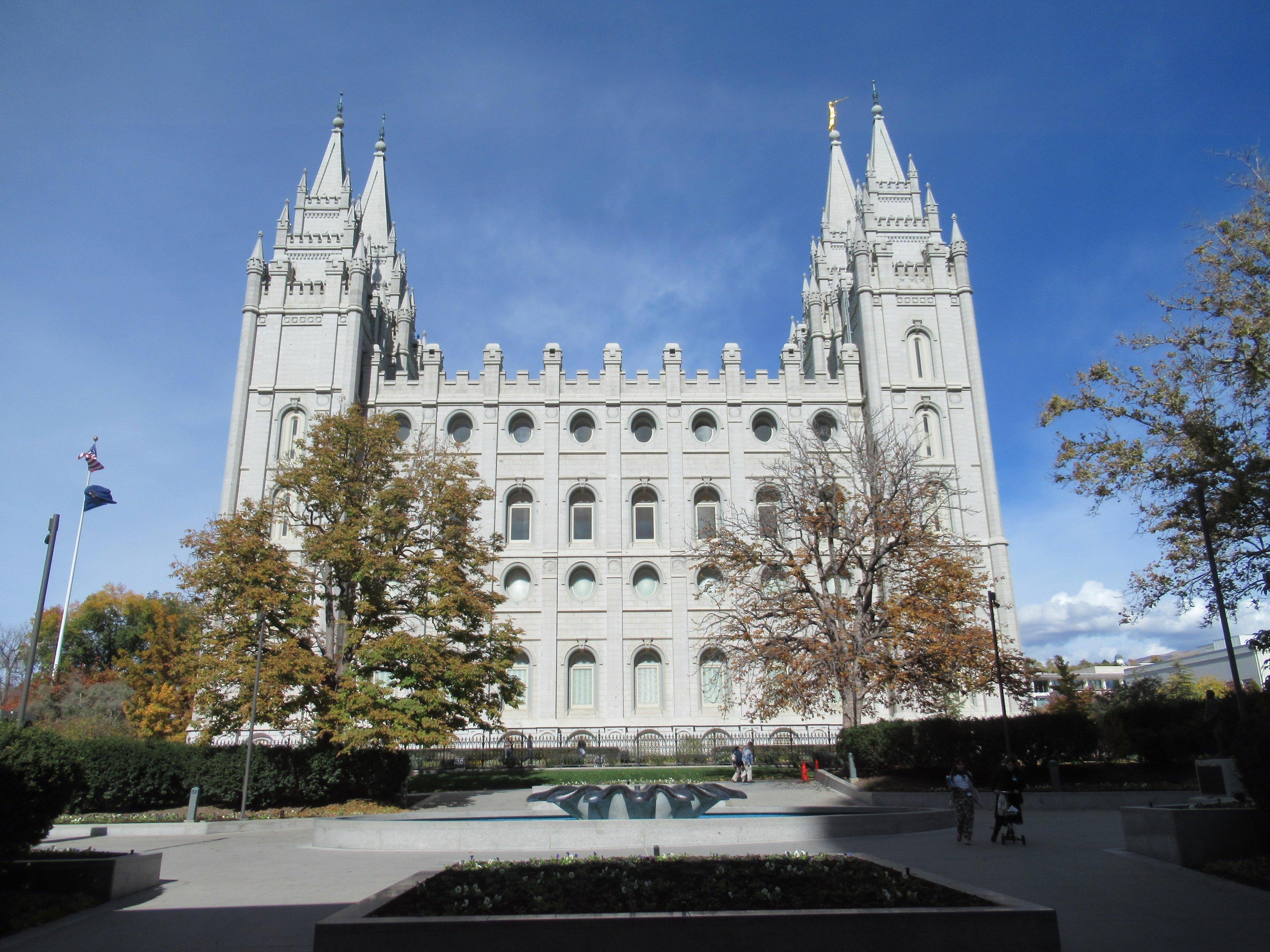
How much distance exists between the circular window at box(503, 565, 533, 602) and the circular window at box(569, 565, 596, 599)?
179cm

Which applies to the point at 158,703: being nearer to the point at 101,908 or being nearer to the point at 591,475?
the point at 591,475

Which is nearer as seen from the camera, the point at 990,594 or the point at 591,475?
the point at 990,594

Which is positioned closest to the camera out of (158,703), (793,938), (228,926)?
(793,938)

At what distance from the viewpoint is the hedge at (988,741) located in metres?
21.2

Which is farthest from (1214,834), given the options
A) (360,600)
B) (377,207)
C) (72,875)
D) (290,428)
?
(377,207)

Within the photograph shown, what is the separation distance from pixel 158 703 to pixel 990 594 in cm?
4054

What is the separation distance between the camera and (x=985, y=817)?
17.7 m

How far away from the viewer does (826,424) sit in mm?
41344

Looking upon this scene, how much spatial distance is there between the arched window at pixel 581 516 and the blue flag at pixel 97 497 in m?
18.2

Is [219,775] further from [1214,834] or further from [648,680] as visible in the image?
[648,680]

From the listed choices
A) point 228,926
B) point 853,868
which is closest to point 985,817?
point 853,868

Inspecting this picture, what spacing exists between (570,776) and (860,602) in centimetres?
1054

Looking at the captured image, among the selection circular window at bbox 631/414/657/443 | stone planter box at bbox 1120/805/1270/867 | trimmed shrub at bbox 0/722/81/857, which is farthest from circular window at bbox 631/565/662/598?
trimmed shrub at bbox 0/722/81/857

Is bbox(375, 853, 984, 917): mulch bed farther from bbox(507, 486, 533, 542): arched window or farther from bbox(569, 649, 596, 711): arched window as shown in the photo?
bbox(507, 486, 533, 542): arched window
